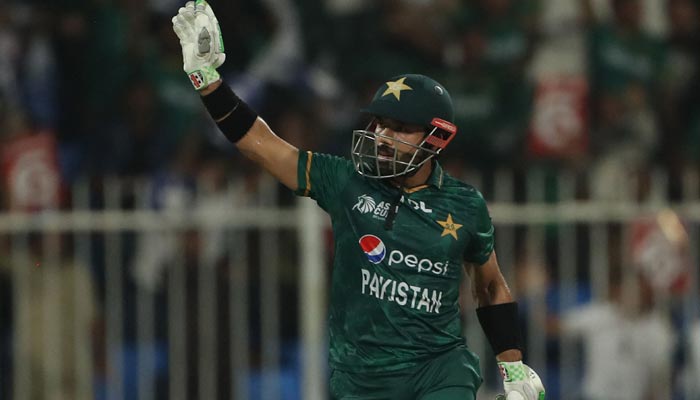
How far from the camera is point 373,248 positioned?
282 inches

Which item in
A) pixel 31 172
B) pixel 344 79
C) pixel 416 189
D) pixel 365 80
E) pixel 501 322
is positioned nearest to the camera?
pixel 416 189

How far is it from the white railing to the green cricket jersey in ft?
10.4

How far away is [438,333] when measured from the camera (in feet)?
23.7

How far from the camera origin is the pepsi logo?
7156mm

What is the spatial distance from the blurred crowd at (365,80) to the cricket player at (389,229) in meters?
3.69

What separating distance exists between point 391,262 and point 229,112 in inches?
39.9

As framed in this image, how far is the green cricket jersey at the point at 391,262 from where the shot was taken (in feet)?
23.4

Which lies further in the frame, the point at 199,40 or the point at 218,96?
the point at 218,96

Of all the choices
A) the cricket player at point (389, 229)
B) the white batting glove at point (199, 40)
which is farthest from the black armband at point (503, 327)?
the white batting glove at point (199, 40)

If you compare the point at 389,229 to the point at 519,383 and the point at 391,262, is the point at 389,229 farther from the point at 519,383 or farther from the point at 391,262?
the point at 519,383

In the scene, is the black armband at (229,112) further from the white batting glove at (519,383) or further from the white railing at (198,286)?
the white railing at (198,286)

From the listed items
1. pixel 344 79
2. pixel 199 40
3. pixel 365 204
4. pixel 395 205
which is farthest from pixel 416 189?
pixel 344 79

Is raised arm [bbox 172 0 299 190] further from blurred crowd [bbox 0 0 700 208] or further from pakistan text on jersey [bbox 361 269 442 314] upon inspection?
blurred crowd [bbox 0 0 700 208]

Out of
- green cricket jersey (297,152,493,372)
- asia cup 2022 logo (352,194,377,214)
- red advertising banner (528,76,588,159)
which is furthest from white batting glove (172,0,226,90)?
red advertising banner (528,76,588,159)
